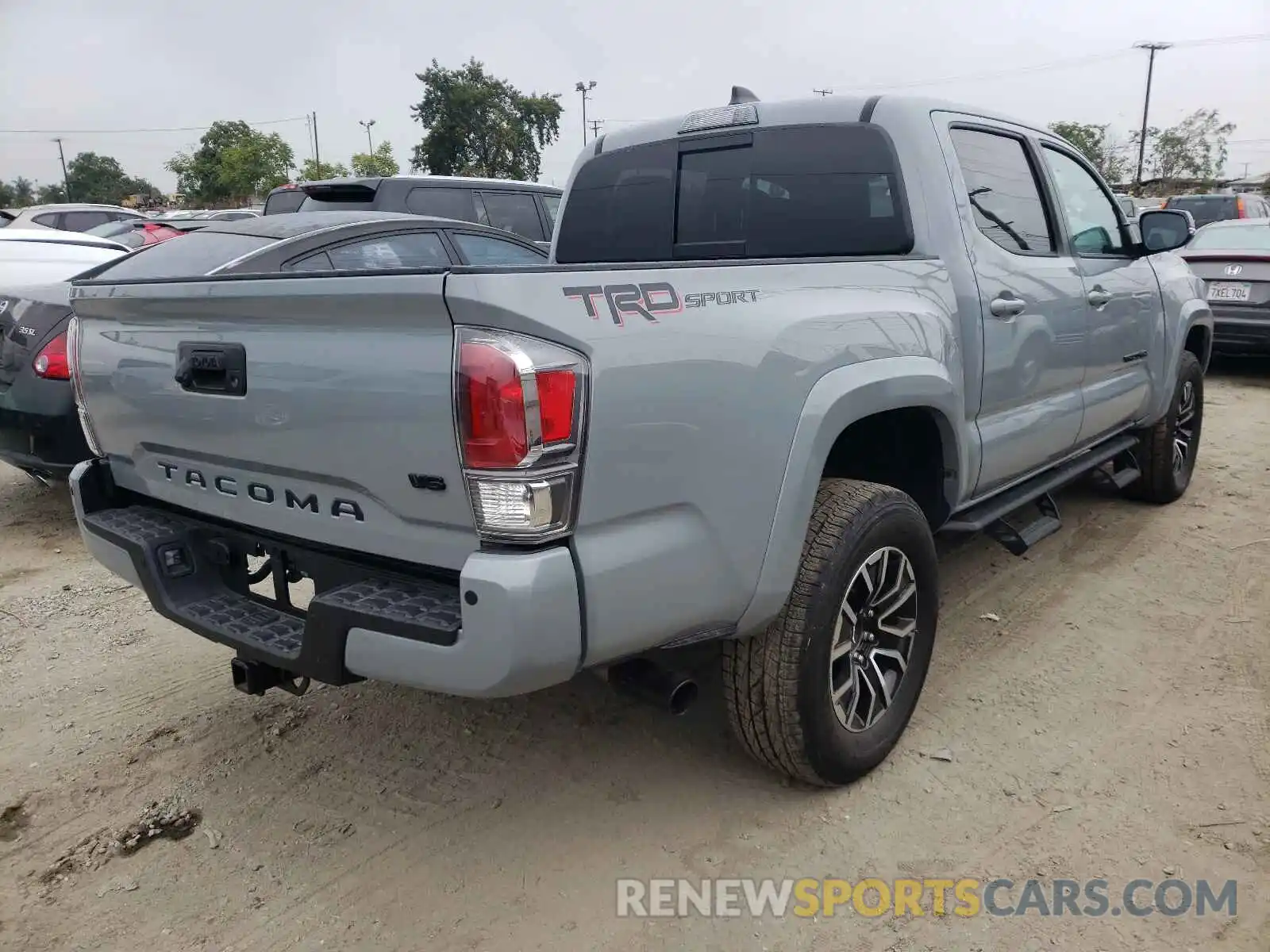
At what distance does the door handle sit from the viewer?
3.13 metres

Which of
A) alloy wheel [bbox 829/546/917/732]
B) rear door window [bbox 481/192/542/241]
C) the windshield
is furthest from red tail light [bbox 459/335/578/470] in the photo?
the windshield

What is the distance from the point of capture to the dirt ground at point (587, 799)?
223cm

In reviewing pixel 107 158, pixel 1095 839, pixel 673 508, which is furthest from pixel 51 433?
pixel 107 158

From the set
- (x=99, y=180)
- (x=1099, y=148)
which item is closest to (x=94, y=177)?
(x=99, y=180)

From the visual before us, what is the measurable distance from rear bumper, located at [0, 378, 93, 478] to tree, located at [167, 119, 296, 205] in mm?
50541

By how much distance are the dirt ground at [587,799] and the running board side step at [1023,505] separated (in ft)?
1.42

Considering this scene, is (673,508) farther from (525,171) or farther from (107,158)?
(107,158)

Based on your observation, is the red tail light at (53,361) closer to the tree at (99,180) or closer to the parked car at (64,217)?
the parked car at (64,217)

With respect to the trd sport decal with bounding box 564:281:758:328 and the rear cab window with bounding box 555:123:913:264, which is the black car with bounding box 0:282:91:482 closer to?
the rear cab window with bounding box 555:123:913:264

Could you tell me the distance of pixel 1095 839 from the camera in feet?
8.05

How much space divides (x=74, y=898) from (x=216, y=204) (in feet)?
191

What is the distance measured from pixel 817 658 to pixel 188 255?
4217mm

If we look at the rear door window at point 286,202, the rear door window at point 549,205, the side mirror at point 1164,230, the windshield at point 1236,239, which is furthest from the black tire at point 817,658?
the windshield at point 1236,239

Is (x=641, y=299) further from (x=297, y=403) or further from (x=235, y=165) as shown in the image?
(x=235, y=165)
